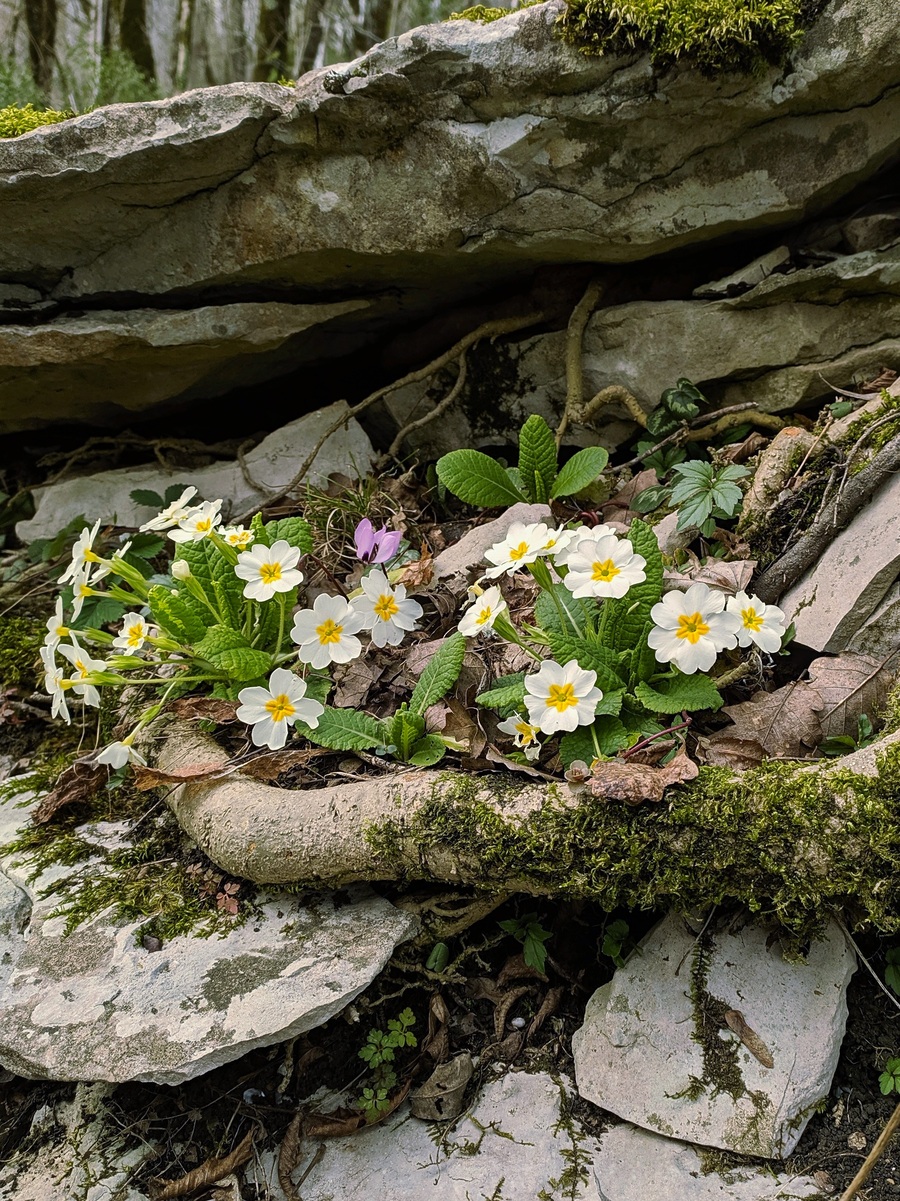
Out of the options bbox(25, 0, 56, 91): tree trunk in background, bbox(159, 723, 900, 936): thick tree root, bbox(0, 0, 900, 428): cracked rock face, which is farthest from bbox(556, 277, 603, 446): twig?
bbox(25, 0, 56, 91): tree trunk in background

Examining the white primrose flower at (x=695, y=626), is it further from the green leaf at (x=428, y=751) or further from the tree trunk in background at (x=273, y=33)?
the tree trunk in background at (x=273, y=33)

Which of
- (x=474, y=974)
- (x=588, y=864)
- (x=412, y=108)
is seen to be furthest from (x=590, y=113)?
(x=474, y=974)

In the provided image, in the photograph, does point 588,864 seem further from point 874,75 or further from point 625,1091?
point 874,75

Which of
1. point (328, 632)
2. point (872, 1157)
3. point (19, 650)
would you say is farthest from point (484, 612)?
point (19, 650)

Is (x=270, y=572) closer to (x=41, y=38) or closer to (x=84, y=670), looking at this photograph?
(x=84, y=670)

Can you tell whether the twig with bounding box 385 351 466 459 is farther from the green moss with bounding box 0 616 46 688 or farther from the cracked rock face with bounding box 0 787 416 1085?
the cracked rock face with bounding box 0 787 416 1085

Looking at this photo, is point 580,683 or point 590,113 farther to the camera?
point 590,113
